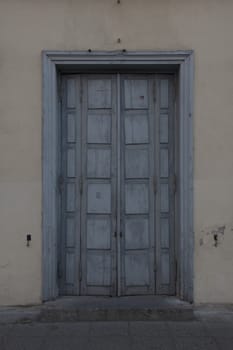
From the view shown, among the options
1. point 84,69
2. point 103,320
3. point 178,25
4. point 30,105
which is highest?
point 178,25

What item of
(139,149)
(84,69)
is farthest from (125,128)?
(84,69)

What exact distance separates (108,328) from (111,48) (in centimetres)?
310

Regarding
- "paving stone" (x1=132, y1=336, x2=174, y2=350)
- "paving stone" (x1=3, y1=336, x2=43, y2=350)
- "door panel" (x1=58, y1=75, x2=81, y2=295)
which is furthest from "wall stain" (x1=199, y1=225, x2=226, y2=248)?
"paving stone" (x1=3, y1=336, x2=43, y2=350)

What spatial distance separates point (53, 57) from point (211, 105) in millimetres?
1876

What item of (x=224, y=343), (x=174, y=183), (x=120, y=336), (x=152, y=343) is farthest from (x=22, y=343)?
(x=174, y=183)

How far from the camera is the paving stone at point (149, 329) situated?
6.05 metres

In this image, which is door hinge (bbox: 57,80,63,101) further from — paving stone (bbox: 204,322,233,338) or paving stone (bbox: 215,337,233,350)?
paving stone (bbox: 215,337,233,350)

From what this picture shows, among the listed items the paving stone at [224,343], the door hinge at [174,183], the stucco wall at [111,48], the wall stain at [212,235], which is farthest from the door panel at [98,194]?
the paving stone at [224,343]

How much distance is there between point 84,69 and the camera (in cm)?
705

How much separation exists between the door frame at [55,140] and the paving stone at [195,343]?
92 cm

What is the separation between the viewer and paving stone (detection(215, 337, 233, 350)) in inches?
224

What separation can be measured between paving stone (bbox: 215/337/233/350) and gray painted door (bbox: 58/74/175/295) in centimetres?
132

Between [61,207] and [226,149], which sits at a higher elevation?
[226,149]

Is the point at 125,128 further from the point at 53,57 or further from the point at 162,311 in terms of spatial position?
the point at 162,311
